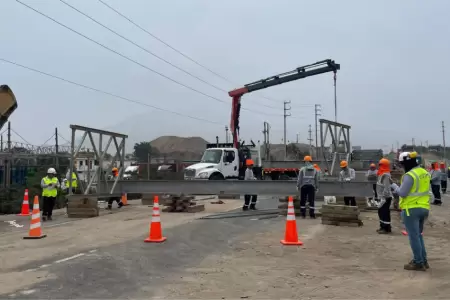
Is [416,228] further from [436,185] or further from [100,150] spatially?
[436,185]

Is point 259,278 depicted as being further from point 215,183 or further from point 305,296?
point 215,183

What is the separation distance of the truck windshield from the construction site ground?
10824mm

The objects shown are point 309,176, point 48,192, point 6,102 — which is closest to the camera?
point 6,102

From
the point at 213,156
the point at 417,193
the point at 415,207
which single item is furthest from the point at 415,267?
the point at 213,156

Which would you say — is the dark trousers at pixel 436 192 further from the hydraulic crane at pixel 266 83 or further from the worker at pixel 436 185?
the hydraulic crane at pixel 266 83

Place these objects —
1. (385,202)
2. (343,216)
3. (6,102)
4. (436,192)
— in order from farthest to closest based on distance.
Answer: (436,192) < (6,102) < (343,216) < (385,202)

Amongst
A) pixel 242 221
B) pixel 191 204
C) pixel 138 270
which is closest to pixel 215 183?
pixel 191 204

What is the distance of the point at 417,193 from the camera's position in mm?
6797

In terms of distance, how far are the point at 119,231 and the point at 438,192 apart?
17.0 meters

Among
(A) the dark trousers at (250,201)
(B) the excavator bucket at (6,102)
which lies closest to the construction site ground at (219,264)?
(B) the excavator bucket at (6,102)

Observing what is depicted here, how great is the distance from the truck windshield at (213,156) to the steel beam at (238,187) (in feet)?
18.3

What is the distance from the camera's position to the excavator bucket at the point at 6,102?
12469 mm

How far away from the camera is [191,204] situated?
16234 millimetres

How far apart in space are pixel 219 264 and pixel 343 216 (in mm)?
5929
